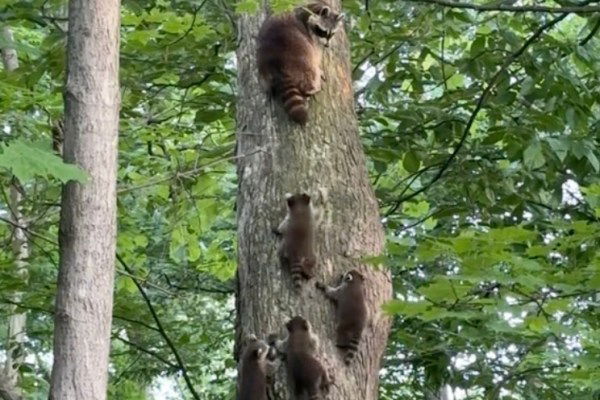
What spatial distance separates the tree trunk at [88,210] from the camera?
2.83 meters

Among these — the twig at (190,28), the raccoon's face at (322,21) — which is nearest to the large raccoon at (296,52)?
the raccoon's face at (322,21)

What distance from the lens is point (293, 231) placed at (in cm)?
338

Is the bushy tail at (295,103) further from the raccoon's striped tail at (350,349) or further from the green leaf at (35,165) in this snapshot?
the green leaf at (35,165)

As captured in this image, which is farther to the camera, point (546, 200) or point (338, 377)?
point (546, 200)

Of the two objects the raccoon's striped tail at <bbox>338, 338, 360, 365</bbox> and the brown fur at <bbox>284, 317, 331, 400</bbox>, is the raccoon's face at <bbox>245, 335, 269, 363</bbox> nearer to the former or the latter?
the brown fur at <bbox>284, 317, 331, 400</bbox>

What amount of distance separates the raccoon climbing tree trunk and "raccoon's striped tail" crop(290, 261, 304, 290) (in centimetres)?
3

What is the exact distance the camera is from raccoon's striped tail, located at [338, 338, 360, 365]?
331cm

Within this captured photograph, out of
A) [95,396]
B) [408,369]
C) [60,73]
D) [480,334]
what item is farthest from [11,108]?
[408,369]

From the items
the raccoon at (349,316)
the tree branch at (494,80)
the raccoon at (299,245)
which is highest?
the tree branch at (494,80)

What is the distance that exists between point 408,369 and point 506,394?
2.72 ft

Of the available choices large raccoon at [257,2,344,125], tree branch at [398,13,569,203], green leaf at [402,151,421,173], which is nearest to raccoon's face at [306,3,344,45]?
large raccoon at [257,2,344,125]

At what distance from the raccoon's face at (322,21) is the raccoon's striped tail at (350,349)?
4.33 feet

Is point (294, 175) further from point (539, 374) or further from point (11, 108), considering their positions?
point (539, 374)

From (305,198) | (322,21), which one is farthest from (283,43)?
(305,198)
